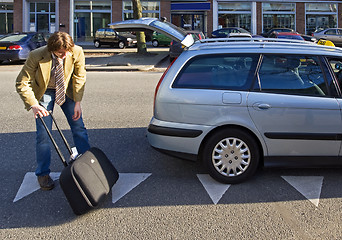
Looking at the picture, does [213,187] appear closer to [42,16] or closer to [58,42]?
[58,42]

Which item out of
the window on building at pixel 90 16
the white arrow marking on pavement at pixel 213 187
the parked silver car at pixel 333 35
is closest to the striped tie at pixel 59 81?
the white arrow marking on pavement at pixel 213 187

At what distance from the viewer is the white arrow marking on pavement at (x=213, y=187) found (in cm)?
384

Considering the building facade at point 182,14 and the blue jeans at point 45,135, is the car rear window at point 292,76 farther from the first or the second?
the building facade at point 182,14

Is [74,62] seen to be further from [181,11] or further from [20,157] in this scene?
[181,11]

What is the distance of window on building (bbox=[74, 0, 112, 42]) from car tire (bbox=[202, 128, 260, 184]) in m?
30.5

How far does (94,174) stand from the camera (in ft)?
11.6

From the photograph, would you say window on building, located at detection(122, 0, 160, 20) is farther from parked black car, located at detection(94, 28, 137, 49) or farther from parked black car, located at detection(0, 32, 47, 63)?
parked black car, located at detection(0, 32, 47, 63)

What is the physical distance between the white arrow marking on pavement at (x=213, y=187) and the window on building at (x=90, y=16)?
30388mm

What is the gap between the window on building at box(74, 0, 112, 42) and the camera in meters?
32.7

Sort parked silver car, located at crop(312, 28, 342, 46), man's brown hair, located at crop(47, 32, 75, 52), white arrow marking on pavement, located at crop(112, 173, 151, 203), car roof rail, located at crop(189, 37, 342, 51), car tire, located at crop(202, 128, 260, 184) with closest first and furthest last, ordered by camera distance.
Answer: man's brown hair, located at crop(47, 32, 75, 52), white arrow marking on pavement, located at crop(112, 173, 151, 203), car tire, located at crop(202, 128, 260, 184), car roof rail, located at crop(189, 37, 342, 51), parked silver car, located at crop(312, 28, 342, 46)

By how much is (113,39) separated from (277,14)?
15.5 meters

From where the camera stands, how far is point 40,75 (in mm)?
3738

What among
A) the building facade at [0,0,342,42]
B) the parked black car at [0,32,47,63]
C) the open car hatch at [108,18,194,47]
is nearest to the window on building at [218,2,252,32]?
the building facade at [0,0,342,42]

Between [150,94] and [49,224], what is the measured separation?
6.36m
